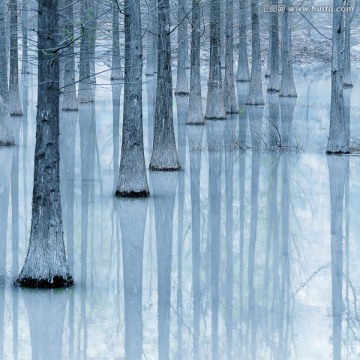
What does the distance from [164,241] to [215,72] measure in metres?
14.7

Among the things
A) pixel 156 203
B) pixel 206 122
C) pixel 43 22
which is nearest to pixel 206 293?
pixel 43 22

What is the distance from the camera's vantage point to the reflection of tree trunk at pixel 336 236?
9.35 meters

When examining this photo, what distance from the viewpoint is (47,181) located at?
10.6 m

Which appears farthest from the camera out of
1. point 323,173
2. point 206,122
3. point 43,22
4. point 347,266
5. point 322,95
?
point 322,95

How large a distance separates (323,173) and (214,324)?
34.1ft

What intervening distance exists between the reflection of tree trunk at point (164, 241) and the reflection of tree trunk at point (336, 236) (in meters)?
1.54

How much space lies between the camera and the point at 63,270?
10.6 m

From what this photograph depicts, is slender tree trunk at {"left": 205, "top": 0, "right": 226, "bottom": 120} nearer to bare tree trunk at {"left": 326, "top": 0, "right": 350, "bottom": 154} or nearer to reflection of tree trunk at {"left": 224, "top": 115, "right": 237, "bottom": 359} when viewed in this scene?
reflection of tree trunk at {"left": 224, "top": 115, "right": 237, "bottom": 359}

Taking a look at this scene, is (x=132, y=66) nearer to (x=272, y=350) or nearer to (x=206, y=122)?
(x=272, y=350)

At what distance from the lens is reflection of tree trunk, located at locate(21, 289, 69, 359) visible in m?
8.62

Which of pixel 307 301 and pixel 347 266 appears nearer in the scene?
pixel 307 301

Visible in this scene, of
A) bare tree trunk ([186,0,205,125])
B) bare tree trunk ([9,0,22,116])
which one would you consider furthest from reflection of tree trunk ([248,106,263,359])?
bare tree trunk ([9,0,22,116])

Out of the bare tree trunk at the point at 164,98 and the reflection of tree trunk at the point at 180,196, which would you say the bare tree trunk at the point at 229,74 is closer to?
the reflection of tree trunk at the point at 180,196

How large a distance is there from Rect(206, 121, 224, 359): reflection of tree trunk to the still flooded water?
0.03 metres
